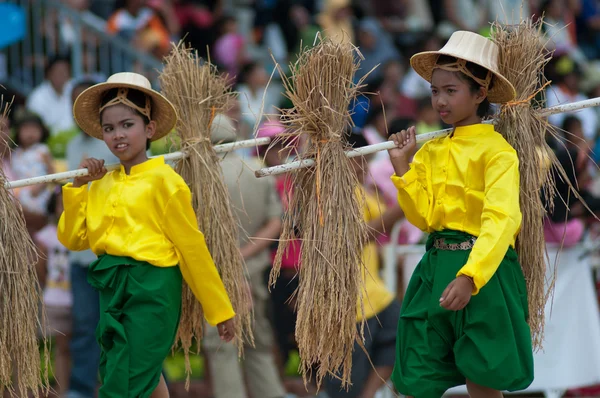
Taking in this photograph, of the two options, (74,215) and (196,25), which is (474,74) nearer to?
(74,215)

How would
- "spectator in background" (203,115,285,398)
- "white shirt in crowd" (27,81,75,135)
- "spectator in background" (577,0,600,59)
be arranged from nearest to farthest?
"spectator in background" (203,115,285,398), "white shirt in crowd" (27,81,75,135), "spectator in background" (577,0,600,59)

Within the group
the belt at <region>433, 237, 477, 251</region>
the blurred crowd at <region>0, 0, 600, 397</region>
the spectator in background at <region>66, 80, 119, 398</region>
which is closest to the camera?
the belt at <region>433, 237, 477, 251</region>

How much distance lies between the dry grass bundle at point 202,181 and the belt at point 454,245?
1104 millimetres

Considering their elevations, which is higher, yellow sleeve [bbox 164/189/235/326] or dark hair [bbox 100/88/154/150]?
dark hair [bbox 100/88/154/150]

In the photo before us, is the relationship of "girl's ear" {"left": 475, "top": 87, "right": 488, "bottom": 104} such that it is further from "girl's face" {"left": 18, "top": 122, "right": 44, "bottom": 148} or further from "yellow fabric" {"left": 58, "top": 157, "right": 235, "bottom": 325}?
"girl's face" {"left": 18, "top": 122, "right": 44, "bottom": 148}

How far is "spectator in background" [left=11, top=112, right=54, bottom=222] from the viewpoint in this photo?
7199 millimetres

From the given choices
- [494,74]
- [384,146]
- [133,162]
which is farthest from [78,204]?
[494,74]

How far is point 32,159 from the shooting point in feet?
24.2

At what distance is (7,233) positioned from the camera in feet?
15.8

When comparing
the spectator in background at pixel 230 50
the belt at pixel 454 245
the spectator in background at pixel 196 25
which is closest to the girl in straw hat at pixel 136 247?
the belt at pixel 454 245

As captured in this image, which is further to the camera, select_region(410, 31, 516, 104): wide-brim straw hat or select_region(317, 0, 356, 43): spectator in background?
select_region(317, 0, 356, 43): spectator in background

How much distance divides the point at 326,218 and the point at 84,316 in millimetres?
2585

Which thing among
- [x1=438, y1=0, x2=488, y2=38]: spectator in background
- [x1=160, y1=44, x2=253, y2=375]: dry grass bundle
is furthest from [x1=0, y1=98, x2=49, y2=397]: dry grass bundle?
[x1=438, y1=0, x2=488, y2=38]: spectator in background

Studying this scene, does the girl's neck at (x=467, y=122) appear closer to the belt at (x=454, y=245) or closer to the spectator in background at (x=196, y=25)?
the belt at (x=454, y=245)
